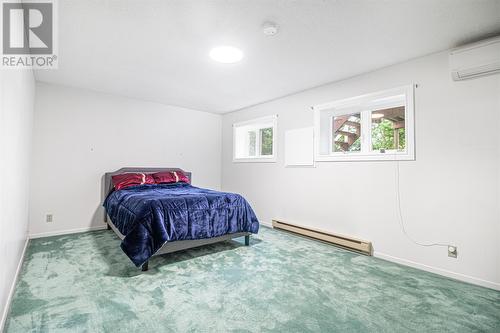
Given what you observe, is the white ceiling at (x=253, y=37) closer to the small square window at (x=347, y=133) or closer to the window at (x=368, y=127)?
the window at (x=368, y=127)

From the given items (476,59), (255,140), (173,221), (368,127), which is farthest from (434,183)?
(255,140)

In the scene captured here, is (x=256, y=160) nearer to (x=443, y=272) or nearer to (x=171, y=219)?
(x=171, y=219)

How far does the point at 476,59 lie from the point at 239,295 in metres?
2.95

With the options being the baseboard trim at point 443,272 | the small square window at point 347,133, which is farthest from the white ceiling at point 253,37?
the baseboard trim at point 443,272

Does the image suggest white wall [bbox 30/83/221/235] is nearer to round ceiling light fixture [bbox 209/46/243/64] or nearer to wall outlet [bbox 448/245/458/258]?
round ceiling light fixture [bbox 209/46/243/64]

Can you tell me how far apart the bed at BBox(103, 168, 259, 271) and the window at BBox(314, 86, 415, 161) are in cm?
156

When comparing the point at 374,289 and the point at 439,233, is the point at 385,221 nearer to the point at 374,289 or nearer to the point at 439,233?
the point at 439,233

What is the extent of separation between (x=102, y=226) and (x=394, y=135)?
4551 mm

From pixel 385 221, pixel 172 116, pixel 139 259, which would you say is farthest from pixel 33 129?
pixel 385 221

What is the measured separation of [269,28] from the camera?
214 centimetres

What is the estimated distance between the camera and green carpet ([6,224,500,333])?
5.43ft

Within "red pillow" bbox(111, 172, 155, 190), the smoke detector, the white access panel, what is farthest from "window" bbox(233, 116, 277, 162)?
the smoke detector

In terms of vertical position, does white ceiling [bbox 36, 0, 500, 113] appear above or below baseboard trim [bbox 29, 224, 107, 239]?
above

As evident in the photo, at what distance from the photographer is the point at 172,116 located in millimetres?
4898
